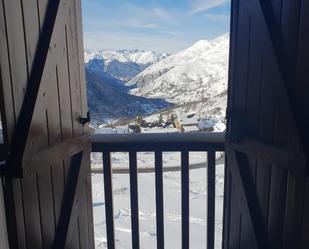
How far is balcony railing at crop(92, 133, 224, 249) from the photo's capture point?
188cm

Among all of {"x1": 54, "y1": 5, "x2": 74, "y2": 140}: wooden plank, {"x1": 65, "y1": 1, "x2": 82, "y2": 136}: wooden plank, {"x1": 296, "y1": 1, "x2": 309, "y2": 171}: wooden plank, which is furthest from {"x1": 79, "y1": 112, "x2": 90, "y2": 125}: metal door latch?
{"x1": 296, "y1": 1, "x2": 309, "y2": 171}: wooden plank

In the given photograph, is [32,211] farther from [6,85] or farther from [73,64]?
[73,64]

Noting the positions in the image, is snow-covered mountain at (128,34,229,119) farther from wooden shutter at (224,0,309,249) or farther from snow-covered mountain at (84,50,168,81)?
wooden shutter at (224,0,309,249)

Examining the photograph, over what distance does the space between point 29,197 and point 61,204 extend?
0.38m

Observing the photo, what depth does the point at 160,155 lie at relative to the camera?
193cm

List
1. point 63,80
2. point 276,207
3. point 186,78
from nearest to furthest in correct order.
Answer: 1. point 276,207
2. point 63,80
3. point 186,78

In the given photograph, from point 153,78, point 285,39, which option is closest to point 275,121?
point 285,39

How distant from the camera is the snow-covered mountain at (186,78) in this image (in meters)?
4.07

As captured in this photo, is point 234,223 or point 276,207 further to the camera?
point 234,223

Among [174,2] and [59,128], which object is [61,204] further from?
[174,2]

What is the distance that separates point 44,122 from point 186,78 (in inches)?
175

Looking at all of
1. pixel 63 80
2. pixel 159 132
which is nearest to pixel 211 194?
pixel 159 132

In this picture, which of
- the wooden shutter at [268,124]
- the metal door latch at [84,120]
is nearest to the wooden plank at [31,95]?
the metal door latch at [84,120]

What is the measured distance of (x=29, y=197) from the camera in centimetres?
123
